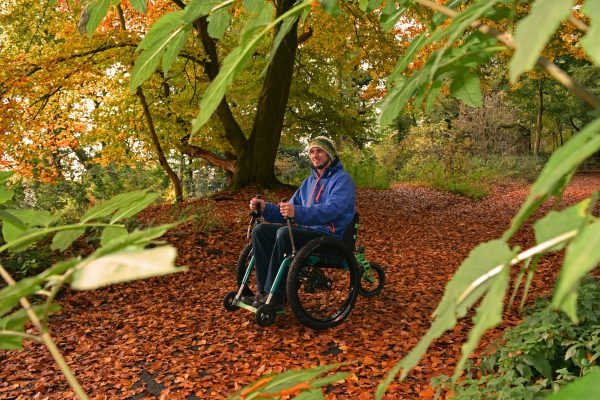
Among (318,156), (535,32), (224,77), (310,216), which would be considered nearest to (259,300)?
(310,216)

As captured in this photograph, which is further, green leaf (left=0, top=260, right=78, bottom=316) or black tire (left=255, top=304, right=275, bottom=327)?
black tire (left=255, top=304, right=275, bottom=327)

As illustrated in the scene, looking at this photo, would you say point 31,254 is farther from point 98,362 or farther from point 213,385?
point 213,385

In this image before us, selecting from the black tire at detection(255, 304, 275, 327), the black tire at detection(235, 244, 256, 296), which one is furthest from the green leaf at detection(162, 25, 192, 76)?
the black tire at detection(235, 244, 256, 296)

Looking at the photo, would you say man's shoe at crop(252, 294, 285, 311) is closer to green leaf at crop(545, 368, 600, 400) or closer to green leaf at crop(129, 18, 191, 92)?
green leaf at crop(129, 18, 191, 92)

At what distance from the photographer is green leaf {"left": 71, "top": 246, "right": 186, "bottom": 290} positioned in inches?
9.8

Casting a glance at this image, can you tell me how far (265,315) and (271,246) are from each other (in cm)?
60

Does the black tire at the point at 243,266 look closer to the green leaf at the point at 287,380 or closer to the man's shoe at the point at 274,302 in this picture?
the man's shoe at the point at 274,302

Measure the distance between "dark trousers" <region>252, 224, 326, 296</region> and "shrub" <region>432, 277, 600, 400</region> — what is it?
1649mm

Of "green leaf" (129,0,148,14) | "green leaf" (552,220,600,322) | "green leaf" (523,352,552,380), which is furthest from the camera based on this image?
"green leaf" (523,352,552,380)

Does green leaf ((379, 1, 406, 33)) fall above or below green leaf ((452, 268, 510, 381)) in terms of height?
above

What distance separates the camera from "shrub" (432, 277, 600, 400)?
7.46ft

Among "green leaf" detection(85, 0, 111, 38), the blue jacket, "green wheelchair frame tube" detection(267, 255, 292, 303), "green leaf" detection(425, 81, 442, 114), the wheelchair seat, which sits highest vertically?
"green leaf" detection(85, 0, 111, 38)

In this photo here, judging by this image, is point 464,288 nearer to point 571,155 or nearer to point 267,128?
point 571,155

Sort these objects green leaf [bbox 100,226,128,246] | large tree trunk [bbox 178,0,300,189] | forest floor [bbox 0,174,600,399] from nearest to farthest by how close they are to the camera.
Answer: green leaf [bbox 100,226,128,246] → forest floor [bbox 0,174,600,399] → large tree trunk [bbox 178,0,300,189]
